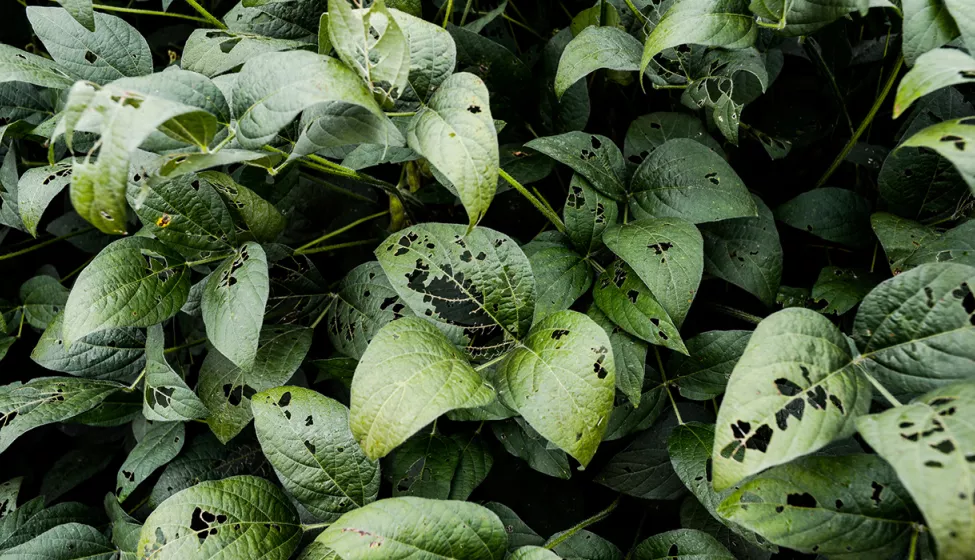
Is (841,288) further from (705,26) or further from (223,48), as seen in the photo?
(223,48)

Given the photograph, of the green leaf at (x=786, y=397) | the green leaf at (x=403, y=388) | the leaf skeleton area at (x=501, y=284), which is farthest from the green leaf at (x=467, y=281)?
the green leaf at (x=786, y=397)

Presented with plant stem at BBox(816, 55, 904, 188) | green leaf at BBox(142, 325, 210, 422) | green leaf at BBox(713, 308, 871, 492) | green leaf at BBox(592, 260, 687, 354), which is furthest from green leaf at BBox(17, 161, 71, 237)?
plant stem at BBox(816, 55, 904, 188)

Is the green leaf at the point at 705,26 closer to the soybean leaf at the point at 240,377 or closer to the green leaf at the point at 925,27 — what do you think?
the green leaf at the point at 925,27

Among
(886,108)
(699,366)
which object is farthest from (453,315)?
(886,108)

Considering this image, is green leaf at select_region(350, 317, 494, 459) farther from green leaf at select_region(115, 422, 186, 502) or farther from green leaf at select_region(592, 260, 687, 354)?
green leaf at select_region(115, 422, 186, 502)

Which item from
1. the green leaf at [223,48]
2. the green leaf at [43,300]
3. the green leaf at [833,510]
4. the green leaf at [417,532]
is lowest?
the green leaf at [43,300]

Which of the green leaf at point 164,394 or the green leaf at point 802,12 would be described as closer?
the green leaf at point 802,12
